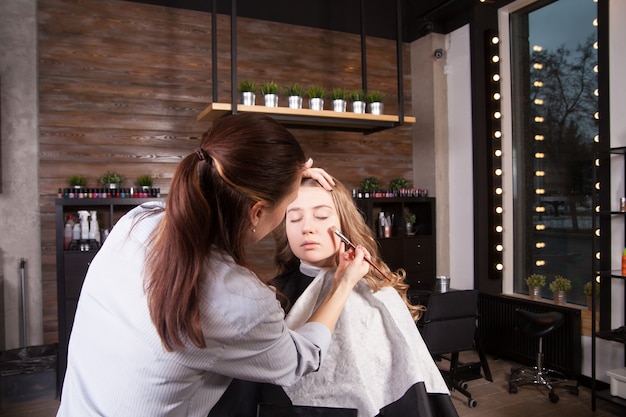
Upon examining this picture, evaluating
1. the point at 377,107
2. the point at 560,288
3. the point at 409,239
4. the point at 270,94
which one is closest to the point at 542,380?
the point at 560,288

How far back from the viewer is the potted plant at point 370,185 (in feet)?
14.8

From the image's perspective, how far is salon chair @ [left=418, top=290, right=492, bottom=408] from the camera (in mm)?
3236

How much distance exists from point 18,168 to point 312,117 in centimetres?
220

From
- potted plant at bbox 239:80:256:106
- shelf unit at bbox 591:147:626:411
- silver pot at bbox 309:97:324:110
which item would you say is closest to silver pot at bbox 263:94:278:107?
potted plant at bbox 239:80:256:106

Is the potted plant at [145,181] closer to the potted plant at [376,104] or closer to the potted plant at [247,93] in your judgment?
the potted plant at [247,93]

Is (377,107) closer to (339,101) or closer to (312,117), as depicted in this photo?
(339,101)

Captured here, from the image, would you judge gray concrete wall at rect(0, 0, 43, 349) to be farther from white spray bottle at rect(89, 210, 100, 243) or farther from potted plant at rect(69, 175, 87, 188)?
white spray bottle at rect(89, 210, 100, 243)

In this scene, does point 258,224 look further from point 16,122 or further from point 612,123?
point 16,122

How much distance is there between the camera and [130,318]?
897 millimetres

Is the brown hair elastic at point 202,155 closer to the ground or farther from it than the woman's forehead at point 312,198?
farther from it

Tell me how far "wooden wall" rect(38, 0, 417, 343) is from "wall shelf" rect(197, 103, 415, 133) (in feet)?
1.64

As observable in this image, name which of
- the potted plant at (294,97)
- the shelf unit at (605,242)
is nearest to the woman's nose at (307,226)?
the potted plant at (294,97)

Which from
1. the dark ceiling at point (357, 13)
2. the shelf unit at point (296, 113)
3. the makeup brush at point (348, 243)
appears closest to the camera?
the makeup brush at point (348, 243)

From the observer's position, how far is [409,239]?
14.9ft
